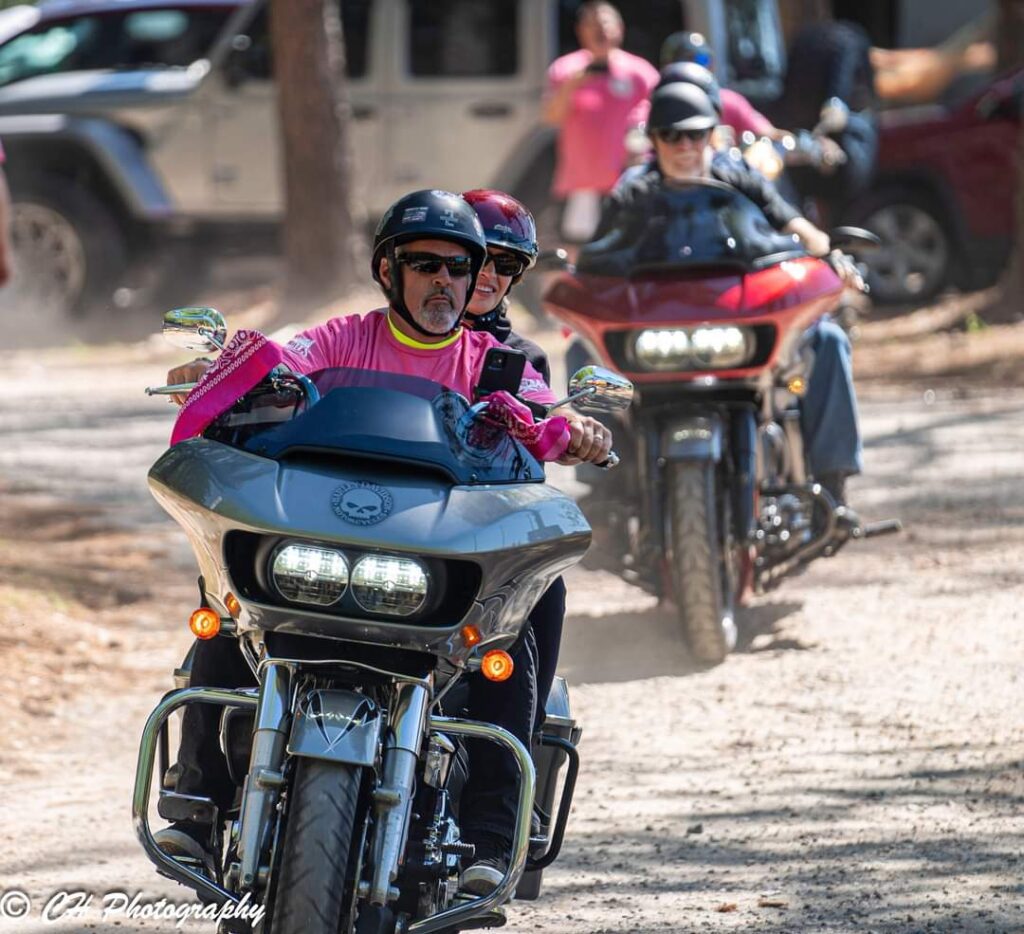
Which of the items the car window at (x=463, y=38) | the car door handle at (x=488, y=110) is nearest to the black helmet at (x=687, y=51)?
the car window at (x=463, y=38)

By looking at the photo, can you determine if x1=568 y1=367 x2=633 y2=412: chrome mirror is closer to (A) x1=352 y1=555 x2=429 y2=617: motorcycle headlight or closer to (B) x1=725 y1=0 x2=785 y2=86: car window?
(A) x1=352 y1=555 x2=429 y2=617: motorcycle headlight

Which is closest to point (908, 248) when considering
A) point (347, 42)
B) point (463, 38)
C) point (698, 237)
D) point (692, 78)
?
point (463, 38)

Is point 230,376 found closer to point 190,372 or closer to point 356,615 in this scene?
point 190,372

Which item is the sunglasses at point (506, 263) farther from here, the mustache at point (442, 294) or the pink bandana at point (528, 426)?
the pink bandana at point (528, 426)

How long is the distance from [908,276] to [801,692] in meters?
9.65

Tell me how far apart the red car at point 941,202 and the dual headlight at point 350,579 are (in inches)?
487

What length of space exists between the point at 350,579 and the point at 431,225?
78 centimetres

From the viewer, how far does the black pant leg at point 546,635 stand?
4.40 m

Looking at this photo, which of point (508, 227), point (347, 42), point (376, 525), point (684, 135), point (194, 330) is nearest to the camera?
point (376, 525)

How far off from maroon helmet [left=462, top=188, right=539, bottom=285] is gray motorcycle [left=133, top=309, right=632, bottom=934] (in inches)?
44.8

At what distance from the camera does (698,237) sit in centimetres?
722

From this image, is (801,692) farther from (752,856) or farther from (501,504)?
(501,504)

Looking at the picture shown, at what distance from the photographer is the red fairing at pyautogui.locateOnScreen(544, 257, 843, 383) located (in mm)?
7152

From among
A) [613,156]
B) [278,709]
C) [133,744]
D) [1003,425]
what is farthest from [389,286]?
[613,156]
